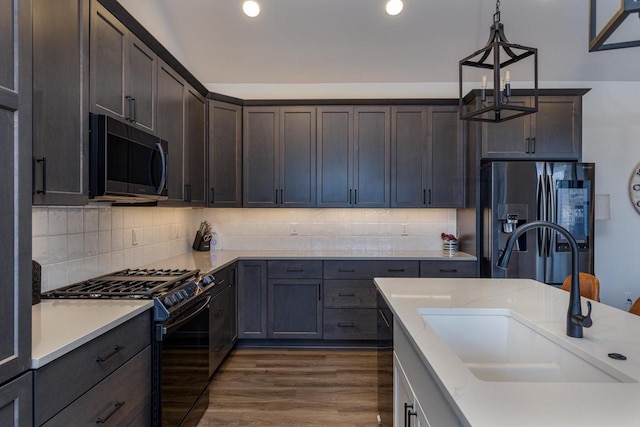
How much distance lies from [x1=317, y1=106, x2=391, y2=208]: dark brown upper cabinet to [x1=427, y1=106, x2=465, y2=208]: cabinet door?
0.46 meters

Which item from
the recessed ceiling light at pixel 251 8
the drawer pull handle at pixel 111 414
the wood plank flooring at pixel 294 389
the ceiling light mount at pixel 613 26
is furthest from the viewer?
the recessed ceiling light at pixel 251 8

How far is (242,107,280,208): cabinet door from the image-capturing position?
3.94 meters

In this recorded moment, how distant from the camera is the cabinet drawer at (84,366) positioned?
118 cm

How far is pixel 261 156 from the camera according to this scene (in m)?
3.95

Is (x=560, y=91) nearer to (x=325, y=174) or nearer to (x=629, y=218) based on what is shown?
(x=629, y=218)

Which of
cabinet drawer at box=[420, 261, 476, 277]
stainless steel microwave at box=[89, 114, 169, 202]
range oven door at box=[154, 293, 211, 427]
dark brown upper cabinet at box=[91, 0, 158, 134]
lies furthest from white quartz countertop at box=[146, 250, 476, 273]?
dark brown upper cabinet at box=[91, 0, 158, 134]

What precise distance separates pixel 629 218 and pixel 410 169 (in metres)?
2.43

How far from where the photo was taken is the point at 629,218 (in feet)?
13.2

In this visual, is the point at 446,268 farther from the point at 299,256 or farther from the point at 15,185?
the point at 15,185

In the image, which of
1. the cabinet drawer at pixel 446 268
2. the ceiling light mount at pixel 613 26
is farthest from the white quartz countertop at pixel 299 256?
the ceiling light mount at pixel 613 26

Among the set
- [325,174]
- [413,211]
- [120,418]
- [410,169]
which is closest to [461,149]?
[410,169]

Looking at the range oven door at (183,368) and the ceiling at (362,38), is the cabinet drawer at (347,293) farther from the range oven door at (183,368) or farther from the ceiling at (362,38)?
the ceiling at (362,38)

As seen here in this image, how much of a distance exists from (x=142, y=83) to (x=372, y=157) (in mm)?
2258

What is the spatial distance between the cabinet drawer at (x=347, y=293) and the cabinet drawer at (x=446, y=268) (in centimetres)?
55
